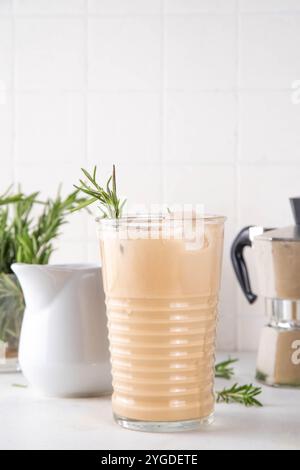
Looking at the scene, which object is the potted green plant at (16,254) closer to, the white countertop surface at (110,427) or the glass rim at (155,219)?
the white countertop surface at (110,427)

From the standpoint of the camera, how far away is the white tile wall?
3.98ft

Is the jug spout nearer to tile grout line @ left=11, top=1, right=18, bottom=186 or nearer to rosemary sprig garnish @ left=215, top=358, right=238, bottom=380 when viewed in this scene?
rosemary sprig garnish @ left=215, top=358, right=238, bottom=380

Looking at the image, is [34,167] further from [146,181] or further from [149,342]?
[149,342]

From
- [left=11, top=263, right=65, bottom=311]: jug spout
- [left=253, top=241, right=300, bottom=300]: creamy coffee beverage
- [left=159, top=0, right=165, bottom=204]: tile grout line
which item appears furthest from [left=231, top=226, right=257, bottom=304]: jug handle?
[left=11, top=263, right=65, bottom=311]: jug spout

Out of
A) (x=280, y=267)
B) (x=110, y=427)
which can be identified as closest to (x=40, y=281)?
(x=110, y=427)

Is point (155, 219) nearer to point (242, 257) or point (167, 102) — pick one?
point (242, 257)

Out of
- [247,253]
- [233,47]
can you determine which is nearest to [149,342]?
[247,253]

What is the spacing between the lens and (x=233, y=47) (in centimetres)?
121

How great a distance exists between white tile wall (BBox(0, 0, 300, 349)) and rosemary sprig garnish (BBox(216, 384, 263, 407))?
377 mm

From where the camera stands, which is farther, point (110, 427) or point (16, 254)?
point (16, 254)

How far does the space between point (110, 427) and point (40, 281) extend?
7.3 inches

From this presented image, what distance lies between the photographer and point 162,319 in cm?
73

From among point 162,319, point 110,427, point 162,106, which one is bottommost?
point 110,427

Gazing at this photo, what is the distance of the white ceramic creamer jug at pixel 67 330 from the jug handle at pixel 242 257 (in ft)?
0.88
